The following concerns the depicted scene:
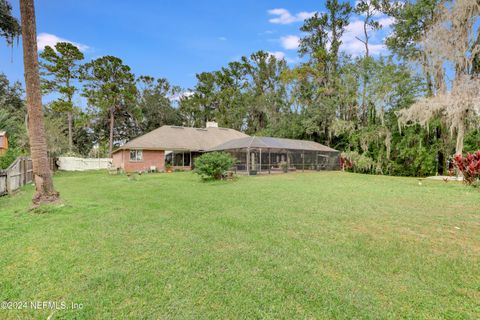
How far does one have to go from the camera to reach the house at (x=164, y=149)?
21016mm

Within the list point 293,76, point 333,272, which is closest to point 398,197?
point 333,272

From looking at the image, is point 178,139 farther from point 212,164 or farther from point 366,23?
point 366,23

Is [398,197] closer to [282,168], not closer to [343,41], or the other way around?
[282,168]

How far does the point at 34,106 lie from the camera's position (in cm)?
656

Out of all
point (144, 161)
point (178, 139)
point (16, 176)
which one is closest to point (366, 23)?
point (178, 139)

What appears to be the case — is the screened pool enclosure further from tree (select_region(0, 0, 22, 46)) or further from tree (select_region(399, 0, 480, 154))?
tree (select_region(0, 0, 22, 46))

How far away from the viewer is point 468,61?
47.8 feet

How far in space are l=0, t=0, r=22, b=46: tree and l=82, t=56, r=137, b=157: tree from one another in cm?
1935

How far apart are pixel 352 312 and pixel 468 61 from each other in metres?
18.7

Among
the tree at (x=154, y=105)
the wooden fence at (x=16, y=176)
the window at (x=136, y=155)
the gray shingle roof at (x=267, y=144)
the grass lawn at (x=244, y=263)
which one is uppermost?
the tree at (x=154, y=105)

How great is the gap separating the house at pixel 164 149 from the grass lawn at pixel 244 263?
1548 cm

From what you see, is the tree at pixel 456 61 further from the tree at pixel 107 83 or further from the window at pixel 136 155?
the tree at pixel 107 83

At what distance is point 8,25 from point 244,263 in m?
12.9

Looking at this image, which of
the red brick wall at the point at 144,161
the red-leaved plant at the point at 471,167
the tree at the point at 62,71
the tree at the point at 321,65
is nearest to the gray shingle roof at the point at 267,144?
the tree at the point at 321,65
